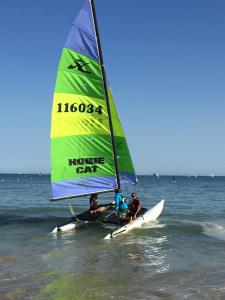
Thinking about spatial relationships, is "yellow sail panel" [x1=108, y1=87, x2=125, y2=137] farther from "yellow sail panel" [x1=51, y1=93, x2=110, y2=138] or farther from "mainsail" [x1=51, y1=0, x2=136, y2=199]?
"yellow sail panel" [x1=51, y1=93, x2=110, y2=138]

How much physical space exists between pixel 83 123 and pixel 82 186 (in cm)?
288

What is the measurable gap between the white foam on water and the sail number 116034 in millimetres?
7591

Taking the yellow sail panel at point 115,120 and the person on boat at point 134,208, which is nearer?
the person on boat at point 134,208

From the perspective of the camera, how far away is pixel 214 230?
822 inches

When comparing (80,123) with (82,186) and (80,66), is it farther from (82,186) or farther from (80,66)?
(82,186)

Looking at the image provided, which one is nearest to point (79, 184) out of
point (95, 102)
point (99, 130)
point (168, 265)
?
point (99, 130)

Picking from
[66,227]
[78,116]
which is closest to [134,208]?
[66,227]

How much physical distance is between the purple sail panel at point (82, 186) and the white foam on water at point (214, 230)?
4.99 m

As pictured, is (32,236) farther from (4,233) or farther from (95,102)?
(95,102)

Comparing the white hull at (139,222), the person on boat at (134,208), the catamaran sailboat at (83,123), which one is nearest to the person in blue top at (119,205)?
the person on boat at (134,208)

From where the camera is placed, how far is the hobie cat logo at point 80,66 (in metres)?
18.9

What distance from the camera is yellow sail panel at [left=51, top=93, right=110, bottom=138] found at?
1892 cm

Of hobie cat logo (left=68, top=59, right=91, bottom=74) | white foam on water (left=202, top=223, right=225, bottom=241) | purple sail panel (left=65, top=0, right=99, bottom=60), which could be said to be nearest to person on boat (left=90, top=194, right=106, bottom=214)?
white foam on water (left=202, top=223, right=225, bottom=241)

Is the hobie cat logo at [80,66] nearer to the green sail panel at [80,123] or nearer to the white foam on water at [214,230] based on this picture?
the green sail panel at [80,123]
